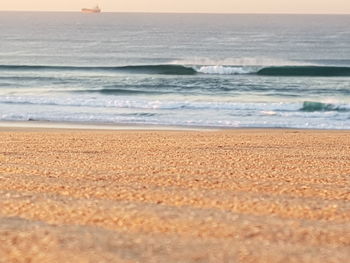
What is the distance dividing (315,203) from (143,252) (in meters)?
2.72

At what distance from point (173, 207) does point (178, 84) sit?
93.0 feet

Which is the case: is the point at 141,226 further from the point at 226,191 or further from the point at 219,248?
the point at 226,191

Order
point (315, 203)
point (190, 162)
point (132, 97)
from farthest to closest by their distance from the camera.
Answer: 1. point (132, 97)
2. point (190, 162)
3. point (315, 203)

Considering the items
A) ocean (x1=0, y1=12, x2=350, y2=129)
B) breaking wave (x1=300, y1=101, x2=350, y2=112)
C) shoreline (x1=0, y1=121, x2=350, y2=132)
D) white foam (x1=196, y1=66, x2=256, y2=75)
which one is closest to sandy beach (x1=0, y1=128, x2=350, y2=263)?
shoreline (x1=0, y1=121, x2=350, y2=132)

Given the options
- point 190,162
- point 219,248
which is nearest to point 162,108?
point 190,162

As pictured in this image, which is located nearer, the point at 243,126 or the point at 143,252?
the point at 143,252

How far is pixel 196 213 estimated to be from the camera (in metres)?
7.00

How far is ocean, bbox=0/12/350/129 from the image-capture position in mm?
24531

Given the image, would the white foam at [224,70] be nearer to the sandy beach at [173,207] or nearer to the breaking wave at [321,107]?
the breaking wave at [321,107]

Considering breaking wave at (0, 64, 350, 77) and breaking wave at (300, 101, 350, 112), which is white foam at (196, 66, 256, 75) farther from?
breaking wave at (300, 101, 350, 112)

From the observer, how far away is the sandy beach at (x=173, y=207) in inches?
227

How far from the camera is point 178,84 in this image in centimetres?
3553

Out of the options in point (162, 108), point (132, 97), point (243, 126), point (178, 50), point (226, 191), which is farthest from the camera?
point (178, 50)

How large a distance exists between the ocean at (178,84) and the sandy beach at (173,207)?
1095 cm
